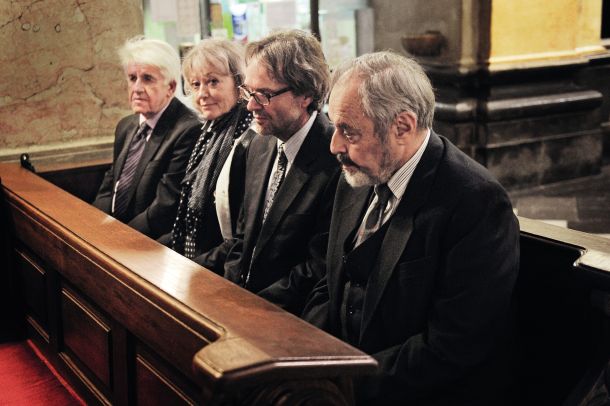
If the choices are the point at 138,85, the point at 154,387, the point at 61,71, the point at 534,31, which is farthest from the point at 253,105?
the point at 534,31

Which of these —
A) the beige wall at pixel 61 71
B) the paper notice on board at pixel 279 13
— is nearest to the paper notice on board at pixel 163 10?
the beige wall at pixel 61 71

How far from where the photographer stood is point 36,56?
4.43 meters

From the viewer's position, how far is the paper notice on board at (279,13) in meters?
7.02

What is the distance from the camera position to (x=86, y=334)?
9.06 ft

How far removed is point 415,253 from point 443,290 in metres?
0.12

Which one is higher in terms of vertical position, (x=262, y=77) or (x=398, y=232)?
(x=262, y=77)

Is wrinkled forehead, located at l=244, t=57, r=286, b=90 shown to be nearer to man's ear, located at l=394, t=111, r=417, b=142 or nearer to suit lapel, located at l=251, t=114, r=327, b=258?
suit lapel, located at l=251, t=114, r=327, b=258

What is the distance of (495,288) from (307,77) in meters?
1.14

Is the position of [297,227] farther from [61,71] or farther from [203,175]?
[61,71]

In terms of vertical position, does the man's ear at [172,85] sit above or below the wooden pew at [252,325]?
above

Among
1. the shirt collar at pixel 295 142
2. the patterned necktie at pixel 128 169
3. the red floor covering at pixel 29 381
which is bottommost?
the red floor covering at pixel 29 381

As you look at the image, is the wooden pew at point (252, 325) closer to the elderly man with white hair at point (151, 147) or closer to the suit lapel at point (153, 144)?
the elderly man with white hair at point (151, 147)

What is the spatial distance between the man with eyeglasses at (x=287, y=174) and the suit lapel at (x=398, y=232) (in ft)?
1.54

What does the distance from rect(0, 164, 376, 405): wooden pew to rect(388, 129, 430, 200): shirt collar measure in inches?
20.2
